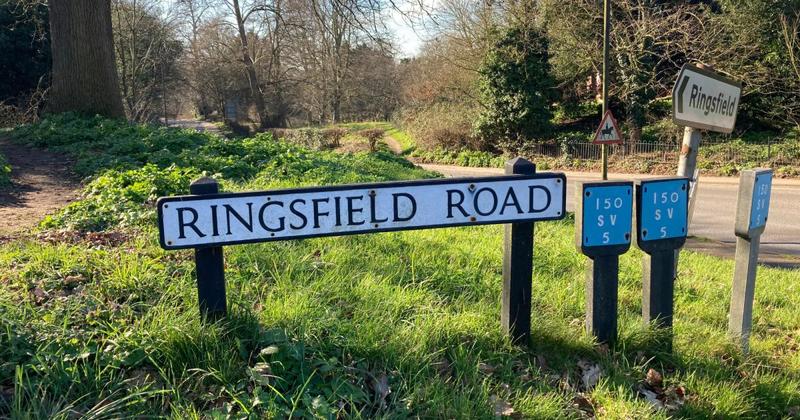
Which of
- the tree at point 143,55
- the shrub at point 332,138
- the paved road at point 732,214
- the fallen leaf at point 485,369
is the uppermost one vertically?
A: the tree at point 143,55

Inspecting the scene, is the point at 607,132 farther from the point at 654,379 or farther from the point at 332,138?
the point at 332,138

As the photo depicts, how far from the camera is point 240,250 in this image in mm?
3885

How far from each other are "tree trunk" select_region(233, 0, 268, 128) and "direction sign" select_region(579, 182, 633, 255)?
37.4m

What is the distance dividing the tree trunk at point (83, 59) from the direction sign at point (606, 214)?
12312 mm

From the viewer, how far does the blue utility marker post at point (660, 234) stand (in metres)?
3.28

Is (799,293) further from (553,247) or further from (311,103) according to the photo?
(311,103)

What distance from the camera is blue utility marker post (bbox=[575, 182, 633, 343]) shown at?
3176 mm

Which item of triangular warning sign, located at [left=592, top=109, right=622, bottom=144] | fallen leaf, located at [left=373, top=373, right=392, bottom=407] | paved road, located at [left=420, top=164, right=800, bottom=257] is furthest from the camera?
triangular warning sign, located at [left=592, top=109, right=622, bottom=144]

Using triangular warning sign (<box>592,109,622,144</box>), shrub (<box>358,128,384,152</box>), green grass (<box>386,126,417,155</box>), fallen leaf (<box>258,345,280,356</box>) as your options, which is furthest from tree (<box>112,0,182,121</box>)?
fallen leaf (<box>258,345,280,356</box>)

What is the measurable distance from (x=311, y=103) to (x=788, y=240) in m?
44.4

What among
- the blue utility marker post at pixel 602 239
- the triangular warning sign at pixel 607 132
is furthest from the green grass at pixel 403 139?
the blue utility marker post at pixel 602 239

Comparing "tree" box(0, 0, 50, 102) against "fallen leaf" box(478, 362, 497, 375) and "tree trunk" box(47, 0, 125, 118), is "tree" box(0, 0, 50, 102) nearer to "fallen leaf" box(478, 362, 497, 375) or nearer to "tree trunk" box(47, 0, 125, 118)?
"tree trunk" box(47, 0, 125, 118)

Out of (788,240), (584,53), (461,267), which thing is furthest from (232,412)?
(584,53)

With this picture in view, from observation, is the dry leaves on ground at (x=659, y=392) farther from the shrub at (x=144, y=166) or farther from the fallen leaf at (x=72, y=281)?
the shrub at (x=144, y=166)
